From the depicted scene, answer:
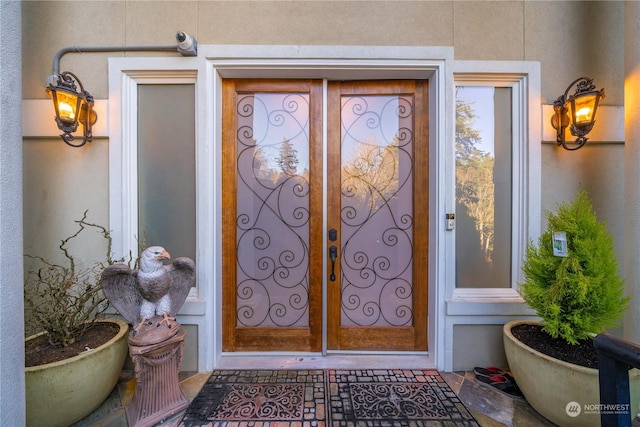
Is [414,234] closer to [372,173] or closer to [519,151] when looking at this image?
[372,173]

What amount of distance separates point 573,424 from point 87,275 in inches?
147

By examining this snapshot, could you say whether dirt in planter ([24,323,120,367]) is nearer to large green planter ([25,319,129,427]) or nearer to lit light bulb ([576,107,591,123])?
large green planter ([25,319,129,427])

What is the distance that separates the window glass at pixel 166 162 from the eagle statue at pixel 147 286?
59 cm

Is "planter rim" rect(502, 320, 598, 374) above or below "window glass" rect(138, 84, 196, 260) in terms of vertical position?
below

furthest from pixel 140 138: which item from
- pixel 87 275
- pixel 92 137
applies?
pixel 87 275

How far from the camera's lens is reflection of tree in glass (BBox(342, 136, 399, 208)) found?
2.57 metres

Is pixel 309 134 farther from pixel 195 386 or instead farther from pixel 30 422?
pixel 30 422

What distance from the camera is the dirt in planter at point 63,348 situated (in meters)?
1.80

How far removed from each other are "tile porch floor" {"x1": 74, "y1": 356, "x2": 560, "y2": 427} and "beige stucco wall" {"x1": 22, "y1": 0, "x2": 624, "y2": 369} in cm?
152

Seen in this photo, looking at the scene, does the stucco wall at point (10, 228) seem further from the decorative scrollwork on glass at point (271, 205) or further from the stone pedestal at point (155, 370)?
the decorative scrollwork on glass at point (271, 205)

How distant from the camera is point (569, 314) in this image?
6.18ft

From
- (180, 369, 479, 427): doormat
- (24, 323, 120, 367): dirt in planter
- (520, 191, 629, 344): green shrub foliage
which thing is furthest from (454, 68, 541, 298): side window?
(24, 323, 120, 367): dirt in planter

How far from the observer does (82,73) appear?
7.72 ft

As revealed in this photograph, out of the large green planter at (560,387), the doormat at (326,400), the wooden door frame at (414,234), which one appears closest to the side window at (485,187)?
the wooden door frame at (414,234)
